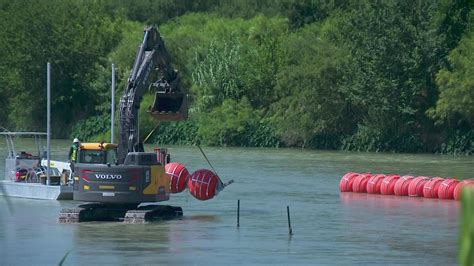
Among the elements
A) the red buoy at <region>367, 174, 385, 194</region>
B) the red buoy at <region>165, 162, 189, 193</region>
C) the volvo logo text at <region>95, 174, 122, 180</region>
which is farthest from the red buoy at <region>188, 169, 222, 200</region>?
the red buoy at <region>367, 174, 385, 194</region>

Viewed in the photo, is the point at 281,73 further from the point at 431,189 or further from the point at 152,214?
the point at 152,214

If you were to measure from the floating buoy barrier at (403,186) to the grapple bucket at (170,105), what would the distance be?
10292mm

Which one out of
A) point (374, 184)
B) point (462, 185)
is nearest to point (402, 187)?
point (374, 184)

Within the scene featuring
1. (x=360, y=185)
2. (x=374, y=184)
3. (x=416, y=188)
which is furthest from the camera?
(x=360, y=185)

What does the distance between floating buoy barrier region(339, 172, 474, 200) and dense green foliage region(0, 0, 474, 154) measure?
2473 cm

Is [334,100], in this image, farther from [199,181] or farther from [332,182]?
[199,181]

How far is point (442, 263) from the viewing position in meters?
20.6

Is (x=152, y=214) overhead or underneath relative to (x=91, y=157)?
underneath

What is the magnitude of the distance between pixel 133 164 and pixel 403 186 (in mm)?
12543

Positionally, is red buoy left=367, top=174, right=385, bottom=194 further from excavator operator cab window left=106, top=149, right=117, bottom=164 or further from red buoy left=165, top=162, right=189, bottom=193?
excavator operator cab window left=106, top=149, right=117, bottom=164

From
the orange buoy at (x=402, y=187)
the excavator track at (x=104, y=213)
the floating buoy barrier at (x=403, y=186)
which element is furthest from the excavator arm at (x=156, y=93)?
the orange buoy at (x=402, y=187)

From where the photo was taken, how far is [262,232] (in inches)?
1010

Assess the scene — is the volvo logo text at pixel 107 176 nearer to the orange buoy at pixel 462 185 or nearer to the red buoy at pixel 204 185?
the red buoy at pixel 204 185

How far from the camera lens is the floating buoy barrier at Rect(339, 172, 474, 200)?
35.2 m
